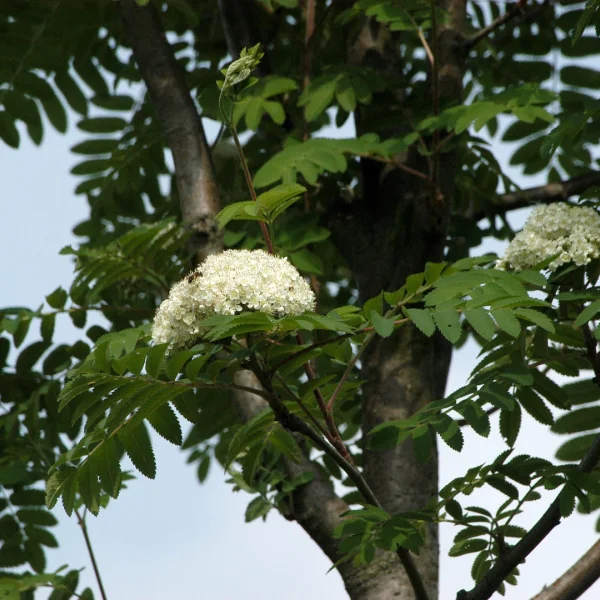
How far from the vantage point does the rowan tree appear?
1943mm

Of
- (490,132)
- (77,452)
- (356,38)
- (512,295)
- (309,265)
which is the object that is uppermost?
(356,38)

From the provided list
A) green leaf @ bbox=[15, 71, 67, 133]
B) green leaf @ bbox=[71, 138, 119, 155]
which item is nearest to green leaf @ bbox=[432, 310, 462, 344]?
green leaf @ bbox=[71, 138, 119, 155]

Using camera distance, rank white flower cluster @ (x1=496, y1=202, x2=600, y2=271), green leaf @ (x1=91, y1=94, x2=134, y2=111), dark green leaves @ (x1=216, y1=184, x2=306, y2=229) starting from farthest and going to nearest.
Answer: green leaf @ (x1=91, y1=94, x2=134, y2=111) < white flower cluster @ (x1=496, y1=202, x2=600, y2=271) < dark green leaves @ (x1=216, y1=184, x2=306, y2=229)

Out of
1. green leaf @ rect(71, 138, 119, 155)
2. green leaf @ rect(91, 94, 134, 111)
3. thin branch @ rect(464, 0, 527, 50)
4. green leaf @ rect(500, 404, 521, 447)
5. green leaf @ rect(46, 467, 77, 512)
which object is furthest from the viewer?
green leaf @ rect(91, 94, 134, 111)

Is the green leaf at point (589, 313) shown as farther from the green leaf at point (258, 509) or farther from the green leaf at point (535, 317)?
the green leaf at point (258, 509)

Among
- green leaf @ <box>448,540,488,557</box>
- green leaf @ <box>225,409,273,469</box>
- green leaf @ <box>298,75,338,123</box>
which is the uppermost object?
green leaf @ <box>298,75,338,123</box>

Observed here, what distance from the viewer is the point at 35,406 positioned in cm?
316

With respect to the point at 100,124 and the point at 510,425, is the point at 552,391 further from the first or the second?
the point at 100,124

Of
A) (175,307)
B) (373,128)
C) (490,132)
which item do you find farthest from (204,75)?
(175,307)

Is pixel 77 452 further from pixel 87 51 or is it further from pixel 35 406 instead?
pixel 87 51

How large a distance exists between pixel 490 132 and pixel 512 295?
7.56 ft

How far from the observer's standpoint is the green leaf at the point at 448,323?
1856 mm

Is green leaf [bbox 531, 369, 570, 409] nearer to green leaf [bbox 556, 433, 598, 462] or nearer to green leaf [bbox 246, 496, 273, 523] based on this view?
green leaf [bbox 556, 433, 598, 462]

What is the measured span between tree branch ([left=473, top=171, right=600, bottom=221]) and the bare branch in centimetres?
160
